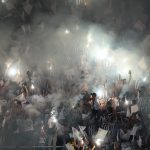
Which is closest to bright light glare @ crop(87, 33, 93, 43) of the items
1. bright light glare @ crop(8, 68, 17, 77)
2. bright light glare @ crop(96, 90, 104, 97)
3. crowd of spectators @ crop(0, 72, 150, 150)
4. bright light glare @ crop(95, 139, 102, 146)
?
bright light glare @ crop(8, 68, 17, 77)

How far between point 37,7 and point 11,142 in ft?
73.6

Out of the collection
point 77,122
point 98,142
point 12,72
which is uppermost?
point 12,72

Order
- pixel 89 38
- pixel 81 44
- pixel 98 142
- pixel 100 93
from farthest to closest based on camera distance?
pixel 89 38 → pixel 81 44 → pixel 100 93 → pixel 98 142

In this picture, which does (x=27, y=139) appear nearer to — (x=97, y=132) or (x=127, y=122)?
(x=97, y=132)

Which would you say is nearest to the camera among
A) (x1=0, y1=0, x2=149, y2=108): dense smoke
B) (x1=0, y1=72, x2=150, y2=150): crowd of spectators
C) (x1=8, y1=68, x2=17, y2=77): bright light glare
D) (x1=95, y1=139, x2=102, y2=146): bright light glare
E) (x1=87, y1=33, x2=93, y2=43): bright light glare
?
(x1=95, y1=139, x2=102, y2=146): bright light glare

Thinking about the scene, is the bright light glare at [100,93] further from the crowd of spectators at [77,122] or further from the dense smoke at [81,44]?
the dense smoke at [81,44]

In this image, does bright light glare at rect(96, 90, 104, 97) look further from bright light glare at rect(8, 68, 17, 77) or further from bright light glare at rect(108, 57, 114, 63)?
bright light glare at rect(8, 68, 17, 77)

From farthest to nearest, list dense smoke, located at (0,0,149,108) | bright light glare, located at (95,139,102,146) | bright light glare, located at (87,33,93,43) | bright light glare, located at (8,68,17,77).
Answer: bright light glare, located at (87,33,93,43)
dense smoke, located at (0,0,149,108)
bright light glare, located at (8,68,17,77)
bright light glare, located at (95,139,102,146)

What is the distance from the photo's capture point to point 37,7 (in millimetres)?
36125

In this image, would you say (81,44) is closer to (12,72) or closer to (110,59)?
(110,59)

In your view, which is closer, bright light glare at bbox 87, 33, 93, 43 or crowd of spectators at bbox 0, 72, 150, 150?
crowd of spectators at bbox 0, 72, 150, 150

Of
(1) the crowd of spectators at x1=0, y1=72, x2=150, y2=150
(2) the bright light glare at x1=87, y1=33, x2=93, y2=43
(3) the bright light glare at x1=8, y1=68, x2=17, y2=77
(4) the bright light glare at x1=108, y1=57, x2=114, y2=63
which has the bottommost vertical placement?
(1) the crowd of spectators at x1=0, y1=72, x2=150, y2=150

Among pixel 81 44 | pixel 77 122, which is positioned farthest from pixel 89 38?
pixel 77 122

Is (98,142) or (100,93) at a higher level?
(100,93)
